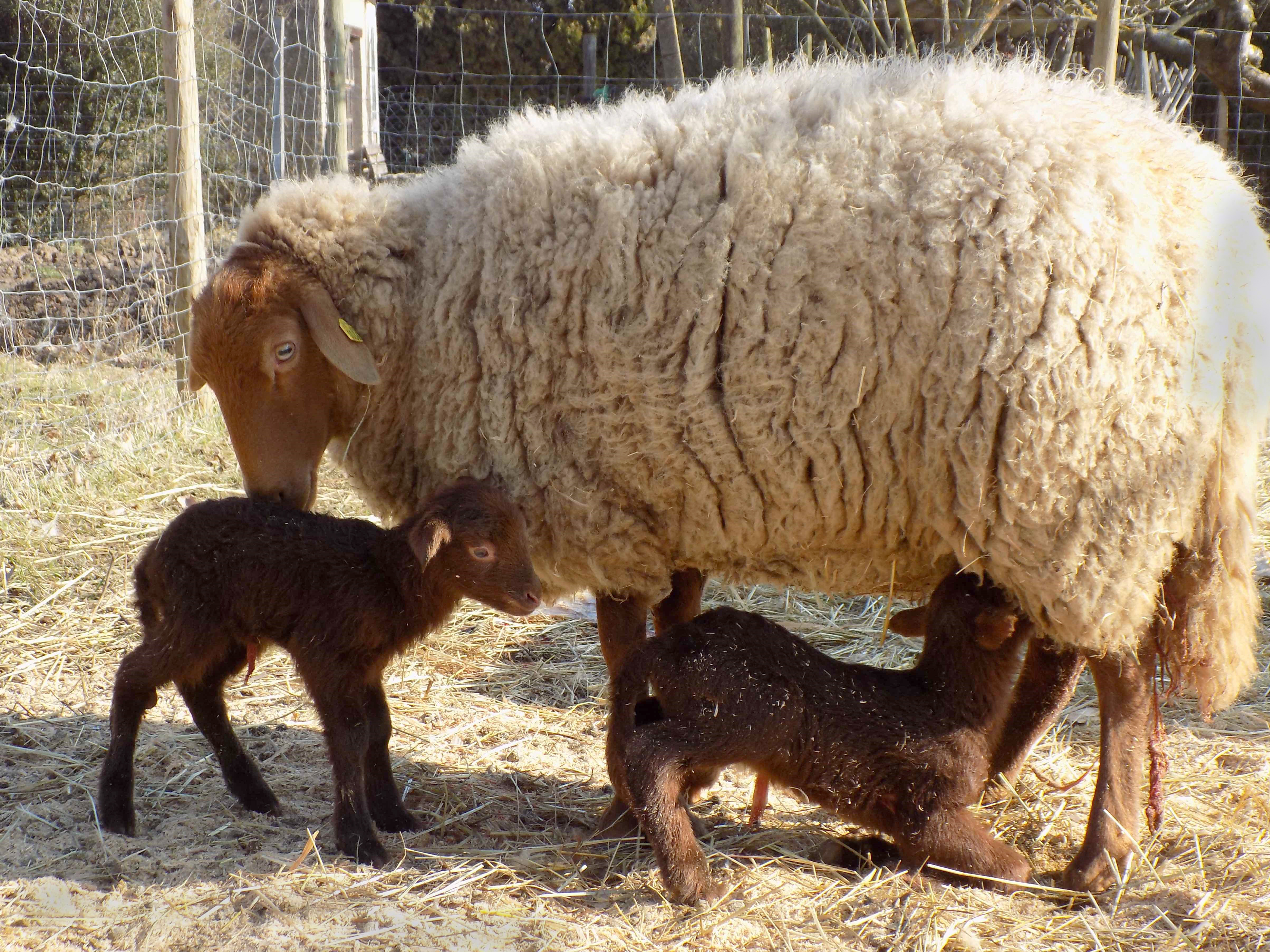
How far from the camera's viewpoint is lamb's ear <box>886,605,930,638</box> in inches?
131

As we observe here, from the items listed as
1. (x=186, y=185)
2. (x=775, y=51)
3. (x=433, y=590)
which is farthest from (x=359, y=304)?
(x=775, y=51)

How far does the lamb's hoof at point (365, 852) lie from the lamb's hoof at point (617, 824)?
0.61 metres

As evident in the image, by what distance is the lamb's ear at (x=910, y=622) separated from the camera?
10.9 feet

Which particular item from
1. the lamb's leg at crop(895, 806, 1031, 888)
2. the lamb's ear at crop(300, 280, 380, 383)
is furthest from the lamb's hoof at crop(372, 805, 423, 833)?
the lamb's leg at crop(895, 806, 1031, 888)

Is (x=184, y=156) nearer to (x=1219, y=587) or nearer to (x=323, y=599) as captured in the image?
(x=323, y=599)

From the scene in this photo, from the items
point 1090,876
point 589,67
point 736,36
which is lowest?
point 1090,876

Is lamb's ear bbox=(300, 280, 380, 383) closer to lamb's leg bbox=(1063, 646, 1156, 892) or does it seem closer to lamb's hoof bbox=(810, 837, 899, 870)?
lamb's hoof bbox=(810, 837, 899, 870)

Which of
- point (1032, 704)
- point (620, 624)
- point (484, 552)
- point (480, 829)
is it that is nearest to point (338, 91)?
point (620, 624)

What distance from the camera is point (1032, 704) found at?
11.5 feet

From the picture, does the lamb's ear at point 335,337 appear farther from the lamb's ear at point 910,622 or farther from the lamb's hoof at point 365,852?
the lamb's ear at point 910,622

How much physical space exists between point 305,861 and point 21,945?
0.66 meters

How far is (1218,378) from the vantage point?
2875 mm

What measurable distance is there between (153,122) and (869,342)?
7433 mm

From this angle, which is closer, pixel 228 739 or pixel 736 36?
pixel 228 739
